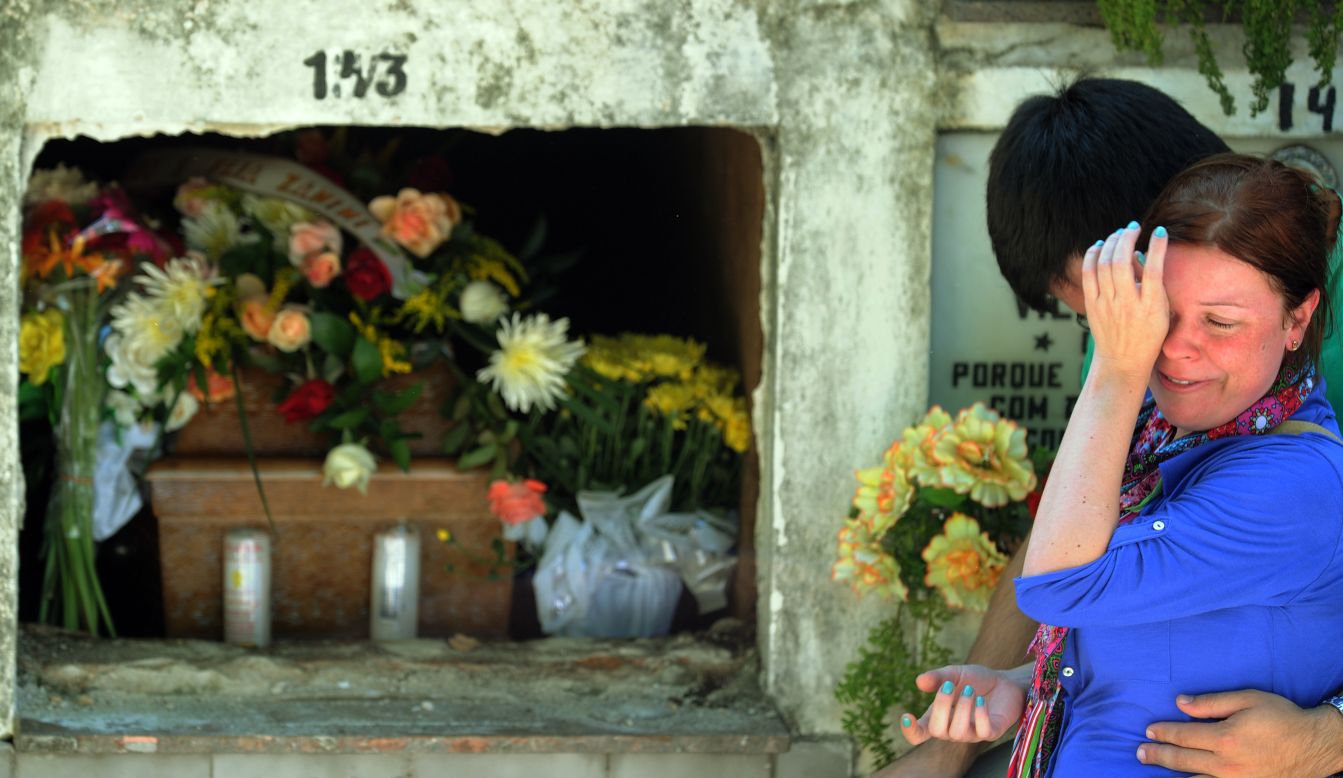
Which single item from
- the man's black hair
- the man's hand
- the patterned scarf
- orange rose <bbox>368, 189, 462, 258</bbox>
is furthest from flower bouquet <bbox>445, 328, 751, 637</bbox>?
the man's hand

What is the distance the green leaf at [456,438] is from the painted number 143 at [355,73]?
1153mm

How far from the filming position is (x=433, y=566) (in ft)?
13.1

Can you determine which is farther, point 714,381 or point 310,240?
point 714,381

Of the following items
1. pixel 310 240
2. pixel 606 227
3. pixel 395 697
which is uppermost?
pixel 606 227

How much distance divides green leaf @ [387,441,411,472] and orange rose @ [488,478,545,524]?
22cm

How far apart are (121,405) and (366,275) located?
26.5 inches

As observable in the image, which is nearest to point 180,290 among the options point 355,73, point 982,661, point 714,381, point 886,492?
point 355,73

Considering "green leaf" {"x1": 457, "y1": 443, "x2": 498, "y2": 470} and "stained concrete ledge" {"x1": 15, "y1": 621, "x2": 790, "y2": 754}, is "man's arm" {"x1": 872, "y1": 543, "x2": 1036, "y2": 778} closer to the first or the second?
"stained concrete ledge" {"x1": 15, "y1": 621, "x2": 790, "y2": 754}

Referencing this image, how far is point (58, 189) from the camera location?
402cm

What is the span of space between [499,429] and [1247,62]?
6.46 feet

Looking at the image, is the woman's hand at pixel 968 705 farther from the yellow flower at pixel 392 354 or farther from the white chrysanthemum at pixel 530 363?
the yellow flower at pixel 392 354

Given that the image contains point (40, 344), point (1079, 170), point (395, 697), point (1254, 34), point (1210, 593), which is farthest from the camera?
point (40, 344)

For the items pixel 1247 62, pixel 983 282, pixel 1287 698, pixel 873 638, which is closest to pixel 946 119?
pixel 983 282

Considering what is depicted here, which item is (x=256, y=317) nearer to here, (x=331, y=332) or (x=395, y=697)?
(x=331, y=332)
